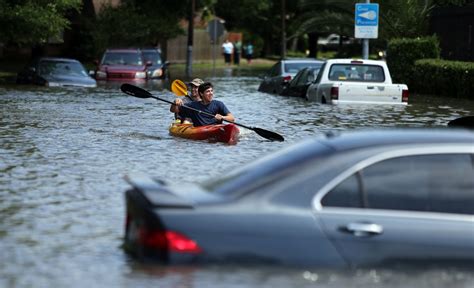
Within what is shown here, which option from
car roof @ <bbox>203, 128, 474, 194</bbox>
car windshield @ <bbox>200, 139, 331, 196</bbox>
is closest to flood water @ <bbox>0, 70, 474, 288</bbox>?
car windshield @ <bbox>200, 139, 331, 196</bbox>

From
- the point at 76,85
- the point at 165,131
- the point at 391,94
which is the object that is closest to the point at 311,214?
the point at 165,131

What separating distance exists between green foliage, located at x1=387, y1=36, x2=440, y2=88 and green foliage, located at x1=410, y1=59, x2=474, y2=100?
811 mm

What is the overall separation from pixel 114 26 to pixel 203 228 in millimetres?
50342

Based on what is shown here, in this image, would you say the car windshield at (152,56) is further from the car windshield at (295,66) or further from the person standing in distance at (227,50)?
the person standing in distance at (227,50)

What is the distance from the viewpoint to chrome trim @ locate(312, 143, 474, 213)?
695 centimetres

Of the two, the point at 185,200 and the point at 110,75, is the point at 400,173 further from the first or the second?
the point at 110,75

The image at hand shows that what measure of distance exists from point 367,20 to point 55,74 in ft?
34.1

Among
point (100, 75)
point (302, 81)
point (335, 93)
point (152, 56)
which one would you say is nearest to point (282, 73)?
point (302, 81)

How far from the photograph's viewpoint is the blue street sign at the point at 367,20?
37.5 metres

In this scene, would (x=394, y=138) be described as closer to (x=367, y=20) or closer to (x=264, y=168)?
(x=264, y=168)

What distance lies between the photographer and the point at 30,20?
38750 mm

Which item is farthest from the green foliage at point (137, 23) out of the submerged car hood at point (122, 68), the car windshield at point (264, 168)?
the car windshield at point (264, 168)

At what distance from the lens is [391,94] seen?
27.5 metres

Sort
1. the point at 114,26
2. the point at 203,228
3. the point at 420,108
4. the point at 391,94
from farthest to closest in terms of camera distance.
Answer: the point at 114,26 → the point at 420,108 → the point at 391,94 → the point at 203,228
